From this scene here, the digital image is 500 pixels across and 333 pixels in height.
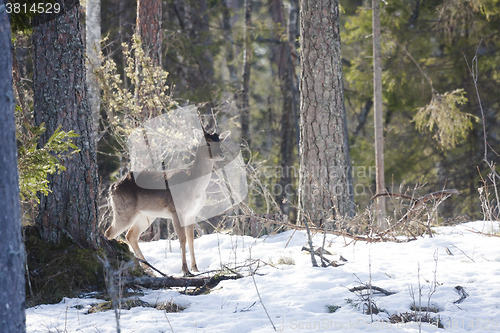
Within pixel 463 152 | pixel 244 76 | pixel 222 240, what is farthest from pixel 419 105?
pixel 222 240

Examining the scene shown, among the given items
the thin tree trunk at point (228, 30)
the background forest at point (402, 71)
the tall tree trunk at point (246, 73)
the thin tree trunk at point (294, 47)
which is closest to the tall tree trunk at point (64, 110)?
the background forest at point (402, 71)

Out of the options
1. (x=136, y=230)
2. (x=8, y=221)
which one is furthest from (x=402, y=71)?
(x=8, y=221)

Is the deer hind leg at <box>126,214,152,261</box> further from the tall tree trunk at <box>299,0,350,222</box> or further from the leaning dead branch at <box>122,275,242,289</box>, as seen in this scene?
the tall tree trunk at <box>299,0,350,222</box>

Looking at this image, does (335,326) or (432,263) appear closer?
(335,326)

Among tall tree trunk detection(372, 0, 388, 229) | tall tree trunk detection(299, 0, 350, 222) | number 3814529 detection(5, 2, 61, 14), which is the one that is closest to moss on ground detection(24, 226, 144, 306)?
number 3814529 detection(5, 2, 61, 14)

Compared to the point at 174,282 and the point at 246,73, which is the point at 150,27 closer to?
the point at 174,282

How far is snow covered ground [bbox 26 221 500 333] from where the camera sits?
3436mm

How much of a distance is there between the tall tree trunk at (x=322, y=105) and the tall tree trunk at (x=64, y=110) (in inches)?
171

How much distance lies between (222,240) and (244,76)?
35.9 feet

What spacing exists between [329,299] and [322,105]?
4821mm

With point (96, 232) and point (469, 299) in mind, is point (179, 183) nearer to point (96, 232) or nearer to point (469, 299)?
point (96, 232)

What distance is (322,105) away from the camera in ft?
26.6

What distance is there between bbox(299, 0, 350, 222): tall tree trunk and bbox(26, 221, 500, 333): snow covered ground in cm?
244

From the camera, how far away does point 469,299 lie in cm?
375
